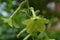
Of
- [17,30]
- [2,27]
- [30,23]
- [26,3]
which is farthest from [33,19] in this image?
[2,27]

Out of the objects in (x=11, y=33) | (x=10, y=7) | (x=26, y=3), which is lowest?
(x=11, y=33)

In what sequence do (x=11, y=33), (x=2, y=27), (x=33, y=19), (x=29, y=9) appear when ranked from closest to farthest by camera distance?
(x=33, y=19)
(x=29, y=9)
(x=11, y=33)
(x=2, y=27)

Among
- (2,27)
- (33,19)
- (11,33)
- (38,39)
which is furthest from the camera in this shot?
(2,27)

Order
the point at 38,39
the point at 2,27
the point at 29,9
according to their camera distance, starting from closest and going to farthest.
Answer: the point at 29,9 < the point at 38,39 < the point at 2,27

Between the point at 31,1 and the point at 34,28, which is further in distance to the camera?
the point at 31,1

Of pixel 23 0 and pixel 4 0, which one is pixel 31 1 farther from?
pixel 4 0

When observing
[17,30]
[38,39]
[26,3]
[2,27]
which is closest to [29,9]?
[26,3]

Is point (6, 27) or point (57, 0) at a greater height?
point (57, 0)

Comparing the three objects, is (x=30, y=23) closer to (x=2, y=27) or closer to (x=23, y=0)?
(x=23, y=0)

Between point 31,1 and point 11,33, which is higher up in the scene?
point 31,1
